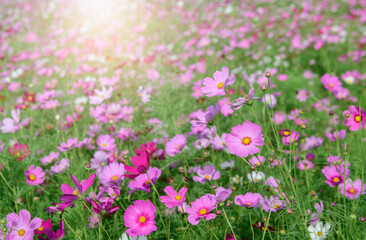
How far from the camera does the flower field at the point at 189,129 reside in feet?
3.00

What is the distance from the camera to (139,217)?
879 mm

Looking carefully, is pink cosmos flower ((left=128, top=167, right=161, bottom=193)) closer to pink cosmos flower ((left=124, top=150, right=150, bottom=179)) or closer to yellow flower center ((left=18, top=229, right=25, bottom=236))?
pink cosmos flower ((left=124, top=150, right=150, bottom=179))

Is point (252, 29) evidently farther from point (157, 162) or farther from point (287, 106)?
point (157, 162)

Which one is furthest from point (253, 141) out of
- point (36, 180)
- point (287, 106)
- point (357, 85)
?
point (357, 85)

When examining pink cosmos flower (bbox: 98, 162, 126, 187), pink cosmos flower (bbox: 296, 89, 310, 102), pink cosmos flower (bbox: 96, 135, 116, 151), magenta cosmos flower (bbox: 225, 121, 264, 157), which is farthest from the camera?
pink cosmos flower (bbox: 296, 89, 310, 102)

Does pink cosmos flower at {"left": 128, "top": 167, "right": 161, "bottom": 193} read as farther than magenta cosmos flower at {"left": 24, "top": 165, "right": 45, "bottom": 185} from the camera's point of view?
No

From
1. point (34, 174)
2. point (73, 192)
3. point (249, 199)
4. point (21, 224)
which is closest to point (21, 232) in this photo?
point (21, 224)

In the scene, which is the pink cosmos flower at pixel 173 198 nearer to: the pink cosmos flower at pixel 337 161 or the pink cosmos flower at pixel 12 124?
the pink cosmos flower at pixel 337 161

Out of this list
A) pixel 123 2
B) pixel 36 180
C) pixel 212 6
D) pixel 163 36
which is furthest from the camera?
pixel 123 2

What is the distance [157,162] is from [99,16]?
457 cm

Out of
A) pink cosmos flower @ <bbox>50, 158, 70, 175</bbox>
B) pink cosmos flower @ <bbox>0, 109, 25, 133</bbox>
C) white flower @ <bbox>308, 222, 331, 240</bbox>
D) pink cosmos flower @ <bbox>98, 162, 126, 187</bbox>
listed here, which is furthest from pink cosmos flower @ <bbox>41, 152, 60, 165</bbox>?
white flower @ <bbox>308, 222, 331, 240</bbox>

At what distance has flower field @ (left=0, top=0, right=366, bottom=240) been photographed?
915 millimetres

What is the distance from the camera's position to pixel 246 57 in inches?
123

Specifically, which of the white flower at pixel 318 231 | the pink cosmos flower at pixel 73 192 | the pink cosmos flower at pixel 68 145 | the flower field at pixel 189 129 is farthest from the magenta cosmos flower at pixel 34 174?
the white flower at pixel 318 231
